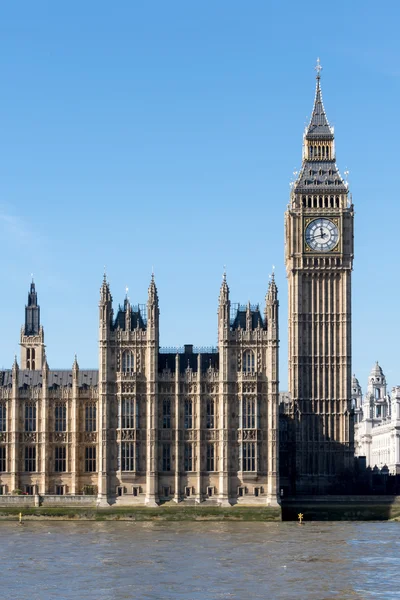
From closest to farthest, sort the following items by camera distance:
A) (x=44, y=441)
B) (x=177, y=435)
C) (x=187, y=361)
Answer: (x=177, y=435) → (x=187, y=361) → (x=44, y=441)

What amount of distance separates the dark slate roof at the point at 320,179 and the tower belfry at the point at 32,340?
48.7m

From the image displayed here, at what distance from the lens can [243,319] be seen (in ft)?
488

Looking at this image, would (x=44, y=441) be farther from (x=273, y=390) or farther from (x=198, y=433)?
(x=273, y=390)

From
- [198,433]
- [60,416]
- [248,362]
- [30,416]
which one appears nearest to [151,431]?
[198,433]

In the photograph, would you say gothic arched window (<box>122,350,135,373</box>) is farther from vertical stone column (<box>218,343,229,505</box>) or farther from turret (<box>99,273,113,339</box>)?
vertical stone column (<box>218,343,229,505</box>)

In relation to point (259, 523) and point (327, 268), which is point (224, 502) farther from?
point (327, 268)

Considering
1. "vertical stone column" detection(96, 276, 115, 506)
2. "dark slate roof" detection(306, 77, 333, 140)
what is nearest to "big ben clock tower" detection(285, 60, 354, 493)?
"dark slate roof" detection(306, 77, 333, 140)

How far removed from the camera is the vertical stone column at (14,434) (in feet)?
489

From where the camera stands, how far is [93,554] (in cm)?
10300

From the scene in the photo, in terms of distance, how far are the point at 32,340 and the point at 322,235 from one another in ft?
172

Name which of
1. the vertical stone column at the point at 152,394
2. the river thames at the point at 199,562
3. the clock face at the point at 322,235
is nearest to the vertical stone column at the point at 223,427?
the vertical stone column at the point at 152,394

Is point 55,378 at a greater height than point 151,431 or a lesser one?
greater

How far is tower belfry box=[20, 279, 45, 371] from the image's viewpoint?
19738 centimetres

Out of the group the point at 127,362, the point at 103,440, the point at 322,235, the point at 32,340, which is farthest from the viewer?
the point at 32,340
